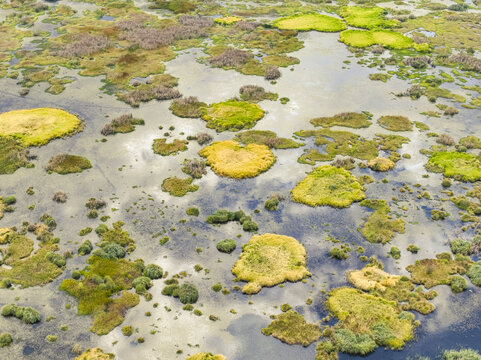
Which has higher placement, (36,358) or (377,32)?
(377,32)

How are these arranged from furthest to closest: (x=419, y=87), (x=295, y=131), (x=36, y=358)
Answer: (x=419, y=87)
(x=295, y=131)
(x=36, y=358)

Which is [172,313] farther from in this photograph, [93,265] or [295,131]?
[295,131]

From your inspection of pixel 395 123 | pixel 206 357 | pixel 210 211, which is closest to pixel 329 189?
pixel 210 211

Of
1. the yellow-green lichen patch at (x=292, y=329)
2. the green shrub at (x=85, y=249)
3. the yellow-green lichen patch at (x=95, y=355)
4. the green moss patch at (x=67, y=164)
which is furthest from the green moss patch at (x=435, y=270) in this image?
the green moss patch at (x=67, y=164)

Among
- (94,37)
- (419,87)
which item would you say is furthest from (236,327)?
(94,37)

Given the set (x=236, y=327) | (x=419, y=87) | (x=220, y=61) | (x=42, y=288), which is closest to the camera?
(x=236, y=327)

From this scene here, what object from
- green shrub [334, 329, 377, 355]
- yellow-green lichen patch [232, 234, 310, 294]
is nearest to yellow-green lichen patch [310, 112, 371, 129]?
yellow-green lichen patch [232, 234, 310, 294]

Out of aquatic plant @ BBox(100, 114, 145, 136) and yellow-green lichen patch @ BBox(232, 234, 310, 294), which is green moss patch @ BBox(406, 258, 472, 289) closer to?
yellow-green lichen patch @ BBox(232, 234, 310, 294)
